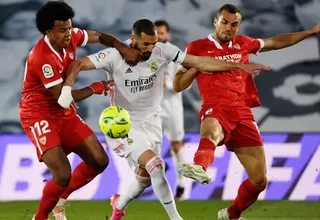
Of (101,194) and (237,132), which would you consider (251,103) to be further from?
(101,194)

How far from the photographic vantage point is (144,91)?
9.53 meters

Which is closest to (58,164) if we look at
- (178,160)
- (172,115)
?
(178,160)

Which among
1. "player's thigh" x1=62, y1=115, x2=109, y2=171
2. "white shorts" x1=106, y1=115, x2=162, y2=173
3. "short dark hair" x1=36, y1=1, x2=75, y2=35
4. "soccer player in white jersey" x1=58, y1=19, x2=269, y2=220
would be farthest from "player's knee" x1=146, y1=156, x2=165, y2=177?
"short dark hair" x1=36, y1=1, x2=75, y2=35

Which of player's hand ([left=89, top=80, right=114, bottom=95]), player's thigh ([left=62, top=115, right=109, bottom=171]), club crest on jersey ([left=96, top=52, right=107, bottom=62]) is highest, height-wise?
club crest on jersey ([left=96, top=52, right=107, bottom=62])

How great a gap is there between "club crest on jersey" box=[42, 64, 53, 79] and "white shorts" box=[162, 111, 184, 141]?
3991mm

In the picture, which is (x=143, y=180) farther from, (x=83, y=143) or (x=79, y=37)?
(x=79, y=37)

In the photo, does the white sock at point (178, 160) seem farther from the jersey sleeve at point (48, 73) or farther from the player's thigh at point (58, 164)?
the jersey sleeve at point (48, 73)

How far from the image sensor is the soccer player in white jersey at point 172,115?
12578 millimetres

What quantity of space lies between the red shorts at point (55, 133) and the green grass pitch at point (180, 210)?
1487 millimetres

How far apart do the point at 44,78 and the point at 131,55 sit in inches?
33.6

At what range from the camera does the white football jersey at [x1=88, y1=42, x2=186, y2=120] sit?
939cm

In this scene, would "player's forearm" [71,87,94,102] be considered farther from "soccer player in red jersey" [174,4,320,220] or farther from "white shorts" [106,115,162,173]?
"soccer player in red jersey" [174,4,320,220]

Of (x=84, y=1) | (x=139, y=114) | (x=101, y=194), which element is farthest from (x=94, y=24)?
(x=139, y=114)

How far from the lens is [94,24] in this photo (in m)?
13.4
